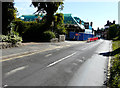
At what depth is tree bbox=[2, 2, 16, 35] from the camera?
46.4 ft

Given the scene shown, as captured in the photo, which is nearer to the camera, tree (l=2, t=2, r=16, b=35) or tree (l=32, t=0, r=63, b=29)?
tree (l=2, t=2, r=16, b=35)

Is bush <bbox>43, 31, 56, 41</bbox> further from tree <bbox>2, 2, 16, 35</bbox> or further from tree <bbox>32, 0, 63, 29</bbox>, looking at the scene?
tree <bbox>2, 2, 16, 35</bbox>

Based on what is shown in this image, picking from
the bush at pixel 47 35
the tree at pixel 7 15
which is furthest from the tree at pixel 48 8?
the tree at pixel 7 15

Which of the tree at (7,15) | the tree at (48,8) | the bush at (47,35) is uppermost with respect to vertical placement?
the tree at (48,8)

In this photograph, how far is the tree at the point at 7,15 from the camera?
14.2 m

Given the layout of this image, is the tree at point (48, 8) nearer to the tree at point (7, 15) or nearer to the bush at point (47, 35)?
the bush at point (47, 35)

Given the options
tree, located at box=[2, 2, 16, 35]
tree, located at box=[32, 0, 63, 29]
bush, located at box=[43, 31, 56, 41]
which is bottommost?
bush, located at box=[43, 31, 56, 41]

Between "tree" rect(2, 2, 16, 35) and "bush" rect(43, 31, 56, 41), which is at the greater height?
"tree" rect(2, 2, 16, 35)

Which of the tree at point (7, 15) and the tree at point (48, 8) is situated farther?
the tree at point (48, 8)

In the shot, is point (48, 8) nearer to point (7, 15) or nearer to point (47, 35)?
point (47, 35)

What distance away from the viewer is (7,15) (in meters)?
14.3

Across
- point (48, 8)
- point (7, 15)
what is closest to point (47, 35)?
point (48, 8)

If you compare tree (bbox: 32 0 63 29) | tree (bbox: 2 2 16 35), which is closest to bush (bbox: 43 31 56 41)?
tree (bbox: 32 0 63 29)

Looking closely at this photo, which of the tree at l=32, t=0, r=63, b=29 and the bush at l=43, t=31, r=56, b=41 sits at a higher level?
the tree at l=32, t=0, r=63, b=29
